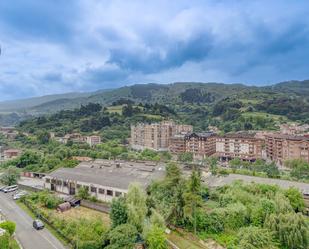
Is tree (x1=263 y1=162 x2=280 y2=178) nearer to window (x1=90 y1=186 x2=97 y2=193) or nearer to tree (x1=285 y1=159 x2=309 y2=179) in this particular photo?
tree (x1=285 y1=159 x2=309 y2=179)

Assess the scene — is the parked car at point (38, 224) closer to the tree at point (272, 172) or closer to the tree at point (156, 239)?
the tree at point (156, 239)

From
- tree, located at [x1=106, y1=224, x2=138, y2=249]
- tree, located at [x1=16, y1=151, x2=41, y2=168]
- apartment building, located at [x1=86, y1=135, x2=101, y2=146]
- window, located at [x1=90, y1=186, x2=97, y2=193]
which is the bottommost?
tree, located at [x1=106, y1=224, x2=138, y2=249]

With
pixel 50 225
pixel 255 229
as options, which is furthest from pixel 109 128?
pixel 255 229

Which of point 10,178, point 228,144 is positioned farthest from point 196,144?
point 10,178


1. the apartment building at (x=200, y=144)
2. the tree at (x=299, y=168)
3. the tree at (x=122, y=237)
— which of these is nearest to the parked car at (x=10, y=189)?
the tree at (x=122, y=237)

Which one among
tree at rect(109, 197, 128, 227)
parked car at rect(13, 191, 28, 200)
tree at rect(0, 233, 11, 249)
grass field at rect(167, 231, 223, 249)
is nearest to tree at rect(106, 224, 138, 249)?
tree at rect(109, 197, 128, 227)
